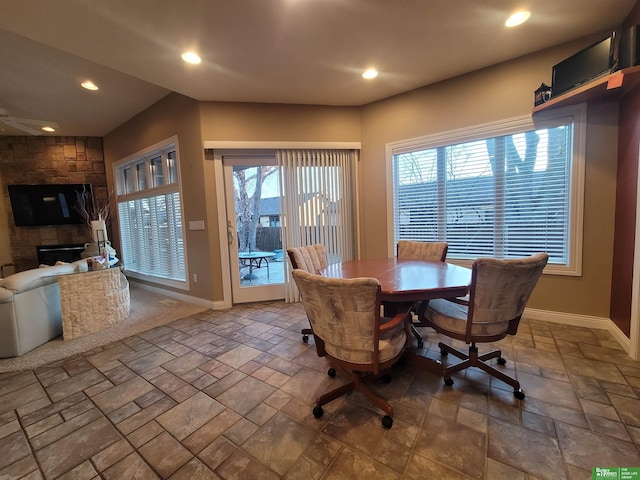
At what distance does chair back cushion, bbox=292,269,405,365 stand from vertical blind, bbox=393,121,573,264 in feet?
7.11

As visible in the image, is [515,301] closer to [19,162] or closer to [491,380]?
[491,380]

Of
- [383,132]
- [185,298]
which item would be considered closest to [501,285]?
[383,132]

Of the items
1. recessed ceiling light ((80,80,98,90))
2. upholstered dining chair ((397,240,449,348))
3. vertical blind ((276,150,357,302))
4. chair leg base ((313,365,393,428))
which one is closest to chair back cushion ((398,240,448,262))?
upholstered dining chair ((397,240,449,348))

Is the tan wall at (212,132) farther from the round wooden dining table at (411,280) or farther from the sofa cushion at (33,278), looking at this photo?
the round wooden dining table at (411,280)

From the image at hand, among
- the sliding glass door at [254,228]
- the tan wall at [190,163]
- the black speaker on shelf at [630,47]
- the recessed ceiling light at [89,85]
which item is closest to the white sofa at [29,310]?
the tan wall at [190,163]

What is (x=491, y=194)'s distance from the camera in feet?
9.75

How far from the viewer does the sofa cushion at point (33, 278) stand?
2.44 meters

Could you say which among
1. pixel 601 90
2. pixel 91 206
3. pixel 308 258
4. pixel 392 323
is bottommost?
pixel 392 323

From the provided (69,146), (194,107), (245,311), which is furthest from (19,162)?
(245,311)

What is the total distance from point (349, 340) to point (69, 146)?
663cm

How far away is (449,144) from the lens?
10.3 ft

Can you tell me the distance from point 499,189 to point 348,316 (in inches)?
102

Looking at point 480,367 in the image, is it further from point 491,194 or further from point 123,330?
point 123,330

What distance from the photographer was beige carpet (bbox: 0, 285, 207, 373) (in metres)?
2.39
